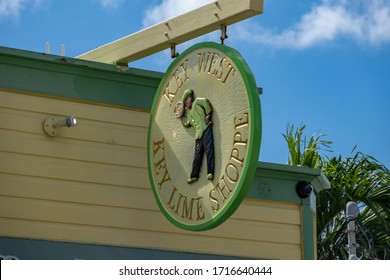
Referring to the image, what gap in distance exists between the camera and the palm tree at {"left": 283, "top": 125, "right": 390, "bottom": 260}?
76.7ft

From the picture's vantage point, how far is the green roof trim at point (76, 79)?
11547mm

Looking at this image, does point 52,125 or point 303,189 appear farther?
point 303,189

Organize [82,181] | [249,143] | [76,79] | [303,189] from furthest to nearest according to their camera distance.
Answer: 1. [303,189]
2. [76,79]
3. [82,181]
4. [249,143]

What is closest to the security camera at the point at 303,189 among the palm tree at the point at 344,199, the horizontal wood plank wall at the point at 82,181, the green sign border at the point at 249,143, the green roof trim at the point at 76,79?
the horizontal wood plank wall at the point at 82,181

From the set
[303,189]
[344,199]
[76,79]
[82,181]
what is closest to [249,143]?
[82,181]

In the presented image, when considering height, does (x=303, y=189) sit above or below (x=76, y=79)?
below

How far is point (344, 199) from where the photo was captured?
2370 cm

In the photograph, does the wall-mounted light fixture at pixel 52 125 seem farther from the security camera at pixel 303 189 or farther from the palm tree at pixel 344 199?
the palm tree at pixel 344 199

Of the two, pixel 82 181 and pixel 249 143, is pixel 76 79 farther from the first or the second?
pixel 249 143

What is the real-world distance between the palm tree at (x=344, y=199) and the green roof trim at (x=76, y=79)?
38.7 ft

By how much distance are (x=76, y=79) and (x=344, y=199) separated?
42.4 ft

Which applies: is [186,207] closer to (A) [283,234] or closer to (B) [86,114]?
(B) [86,114]

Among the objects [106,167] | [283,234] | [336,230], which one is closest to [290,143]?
[336,230]

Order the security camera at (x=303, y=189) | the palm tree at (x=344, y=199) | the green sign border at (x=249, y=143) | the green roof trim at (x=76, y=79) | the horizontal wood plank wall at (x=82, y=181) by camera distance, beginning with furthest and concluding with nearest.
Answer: the palm tree at (x=344, y=199)
the security camera at (x=303, y=189)
the green roof trim at (x=76, y=79)
the horizontal wood plank wall at (x=82, y=181)
the green sign border at (x=249, y=143)
